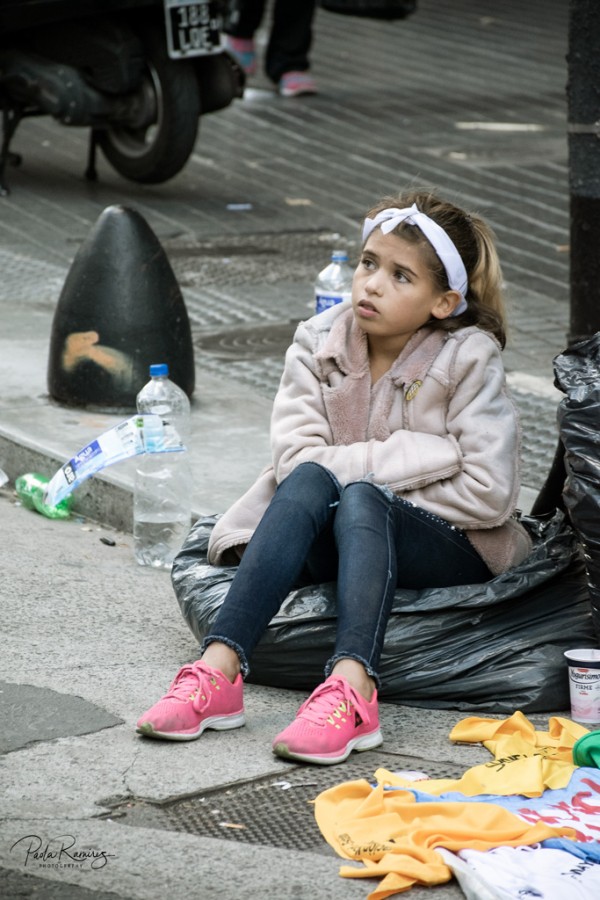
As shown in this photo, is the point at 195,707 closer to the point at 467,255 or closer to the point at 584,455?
the point at 584,455

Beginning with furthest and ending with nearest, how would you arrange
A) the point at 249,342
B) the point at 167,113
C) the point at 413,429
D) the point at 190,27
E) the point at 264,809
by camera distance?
the point at 167,113, the point at 190,27, the point at 249,342, the point at 413,429, the point at 264,809

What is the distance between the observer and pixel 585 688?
12.6ft

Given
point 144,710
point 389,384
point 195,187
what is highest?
point 389,384

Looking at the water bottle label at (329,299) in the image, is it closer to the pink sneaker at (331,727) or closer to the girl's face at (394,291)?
the girl's face at (394,291)

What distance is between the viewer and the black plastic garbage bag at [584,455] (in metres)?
3.82

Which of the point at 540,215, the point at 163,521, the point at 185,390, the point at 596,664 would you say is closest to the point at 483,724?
the point at 596,664

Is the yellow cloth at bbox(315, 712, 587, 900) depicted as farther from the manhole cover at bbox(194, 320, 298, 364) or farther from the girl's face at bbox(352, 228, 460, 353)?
the manhole cover at bbox(194, 320, 298, 364)

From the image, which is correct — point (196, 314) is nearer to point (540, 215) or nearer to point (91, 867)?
point (540, 215)

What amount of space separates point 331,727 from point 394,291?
112cm

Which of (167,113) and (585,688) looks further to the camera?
(167,113)

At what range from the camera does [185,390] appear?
247 inches

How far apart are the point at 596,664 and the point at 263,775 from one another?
0.85 meters

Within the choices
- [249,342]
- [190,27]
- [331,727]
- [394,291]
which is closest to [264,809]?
[331,727]

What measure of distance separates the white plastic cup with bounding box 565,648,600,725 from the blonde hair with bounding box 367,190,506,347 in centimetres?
86
